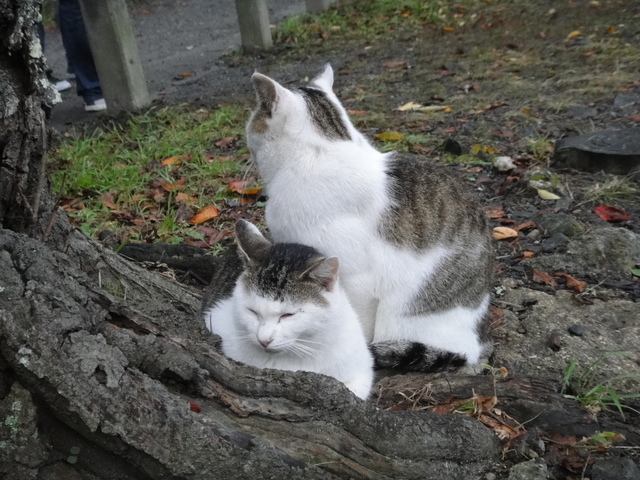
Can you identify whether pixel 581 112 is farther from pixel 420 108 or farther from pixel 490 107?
pixel 420 108

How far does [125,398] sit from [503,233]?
3.12 m

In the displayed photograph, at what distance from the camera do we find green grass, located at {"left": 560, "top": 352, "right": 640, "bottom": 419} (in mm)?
2467

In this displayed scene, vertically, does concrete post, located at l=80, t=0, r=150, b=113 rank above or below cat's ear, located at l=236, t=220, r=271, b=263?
above

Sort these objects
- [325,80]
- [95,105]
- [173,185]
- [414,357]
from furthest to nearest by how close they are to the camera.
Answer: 1. [95,105]
2. [173,185]
3. [325,80]
4. [414,357]

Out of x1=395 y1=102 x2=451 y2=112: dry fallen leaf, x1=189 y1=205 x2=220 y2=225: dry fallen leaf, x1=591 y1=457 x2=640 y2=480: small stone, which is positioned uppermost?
x1=189 y1=205 x2=220 y2=225: dry fallen leaf

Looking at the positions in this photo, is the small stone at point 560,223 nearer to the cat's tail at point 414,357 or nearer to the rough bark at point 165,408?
the cat's tail at point 414,357

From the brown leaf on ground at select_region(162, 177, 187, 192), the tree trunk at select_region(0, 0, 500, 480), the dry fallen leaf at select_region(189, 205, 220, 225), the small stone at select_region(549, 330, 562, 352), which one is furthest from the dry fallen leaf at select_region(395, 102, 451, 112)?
the tree trunk at select_region(0, 0, 500, 480)

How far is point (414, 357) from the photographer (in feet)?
9.27

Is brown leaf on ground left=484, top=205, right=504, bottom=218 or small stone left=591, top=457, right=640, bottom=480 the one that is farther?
brown leaf on ground left=484, top=205, right=504, bottom=218

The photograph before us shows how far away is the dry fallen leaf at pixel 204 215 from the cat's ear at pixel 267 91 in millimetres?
1738

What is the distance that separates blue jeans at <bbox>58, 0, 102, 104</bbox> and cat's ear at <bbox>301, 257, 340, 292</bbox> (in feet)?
18.6

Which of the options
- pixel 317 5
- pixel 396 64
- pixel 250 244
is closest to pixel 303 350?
pixel 250 244

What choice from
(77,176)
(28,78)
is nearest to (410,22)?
(77,176)

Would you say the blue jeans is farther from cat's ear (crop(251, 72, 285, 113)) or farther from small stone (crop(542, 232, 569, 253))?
small stone (crop(542, 232, 569, 253))
